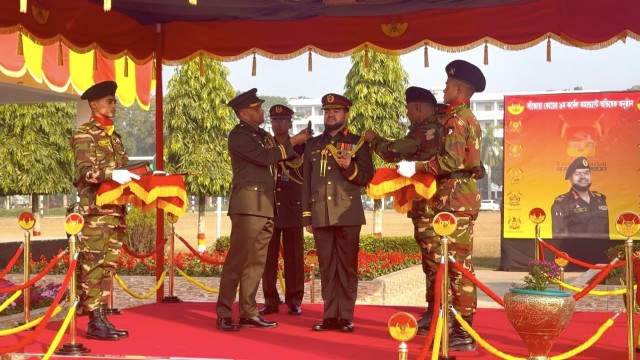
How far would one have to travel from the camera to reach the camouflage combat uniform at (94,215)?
8.35m

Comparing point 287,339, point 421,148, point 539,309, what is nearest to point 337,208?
point 421,148

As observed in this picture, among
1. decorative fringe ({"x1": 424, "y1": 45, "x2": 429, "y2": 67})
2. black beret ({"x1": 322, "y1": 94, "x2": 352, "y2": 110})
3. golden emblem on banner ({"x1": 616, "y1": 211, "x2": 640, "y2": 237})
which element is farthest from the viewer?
decorative fringe ({"x1": 424, "y1": 45, "x2": 429, "y2": 67})

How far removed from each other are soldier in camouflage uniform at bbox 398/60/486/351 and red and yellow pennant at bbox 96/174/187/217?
7.32 ft

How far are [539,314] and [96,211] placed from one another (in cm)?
406

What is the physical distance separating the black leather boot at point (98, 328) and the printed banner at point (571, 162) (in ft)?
49.1

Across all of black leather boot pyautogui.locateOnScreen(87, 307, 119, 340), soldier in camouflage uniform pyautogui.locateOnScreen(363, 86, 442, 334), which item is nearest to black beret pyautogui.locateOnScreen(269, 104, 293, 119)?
soldier in camouflage uniform pyautogui.locateOnScreen(363, 86, 442, 334)

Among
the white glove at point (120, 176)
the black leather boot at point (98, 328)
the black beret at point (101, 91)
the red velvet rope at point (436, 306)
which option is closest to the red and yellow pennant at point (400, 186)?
the red velvet rope at point (436, 306)

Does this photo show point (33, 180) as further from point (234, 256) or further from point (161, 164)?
point (234, 256)

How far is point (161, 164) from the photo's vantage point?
11070 mm

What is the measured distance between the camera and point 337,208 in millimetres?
8719

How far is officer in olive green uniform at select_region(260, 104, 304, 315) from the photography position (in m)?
10.0

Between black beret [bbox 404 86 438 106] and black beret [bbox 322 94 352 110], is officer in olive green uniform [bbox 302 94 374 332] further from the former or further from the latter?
black beret [bbox 404 86 438 106]

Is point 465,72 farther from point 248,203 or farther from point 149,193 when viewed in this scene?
point 149,193

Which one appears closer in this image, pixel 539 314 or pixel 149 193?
pixel 539 314
